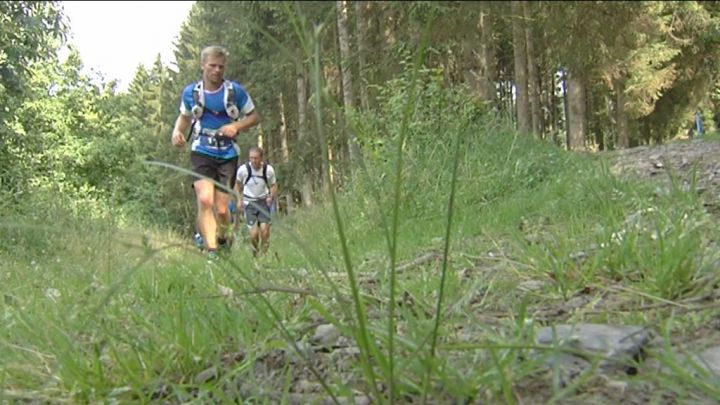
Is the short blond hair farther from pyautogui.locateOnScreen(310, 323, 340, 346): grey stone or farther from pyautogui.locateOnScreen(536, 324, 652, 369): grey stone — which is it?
pyautogui.locateOnScreen(536, 324, 652, 369): grey stone

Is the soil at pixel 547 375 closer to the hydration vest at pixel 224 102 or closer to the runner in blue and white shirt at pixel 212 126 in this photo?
the runner in blue and white shirt at pixel 212 126

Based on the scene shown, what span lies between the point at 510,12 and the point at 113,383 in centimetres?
Result: 135

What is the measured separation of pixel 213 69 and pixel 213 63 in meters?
0.04

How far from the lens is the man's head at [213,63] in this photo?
5051mm

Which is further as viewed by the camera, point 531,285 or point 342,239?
point 531,285

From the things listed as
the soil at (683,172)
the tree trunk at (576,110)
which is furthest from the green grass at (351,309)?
the tree trunk at (576,110)

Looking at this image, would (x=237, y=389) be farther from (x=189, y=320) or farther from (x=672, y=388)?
(x=672, y=388)

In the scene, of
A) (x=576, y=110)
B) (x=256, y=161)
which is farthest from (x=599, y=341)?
(x=576, y=110)

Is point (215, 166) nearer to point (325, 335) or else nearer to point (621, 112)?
point (325, 335)

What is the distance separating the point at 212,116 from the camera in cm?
526

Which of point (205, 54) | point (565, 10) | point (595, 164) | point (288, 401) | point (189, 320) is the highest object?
point (205, 54)

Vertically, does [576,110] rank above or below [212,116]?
above

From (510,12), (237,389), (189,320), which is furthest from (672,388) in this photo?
(189,320)

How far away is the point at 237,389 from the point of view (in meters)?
1.72
